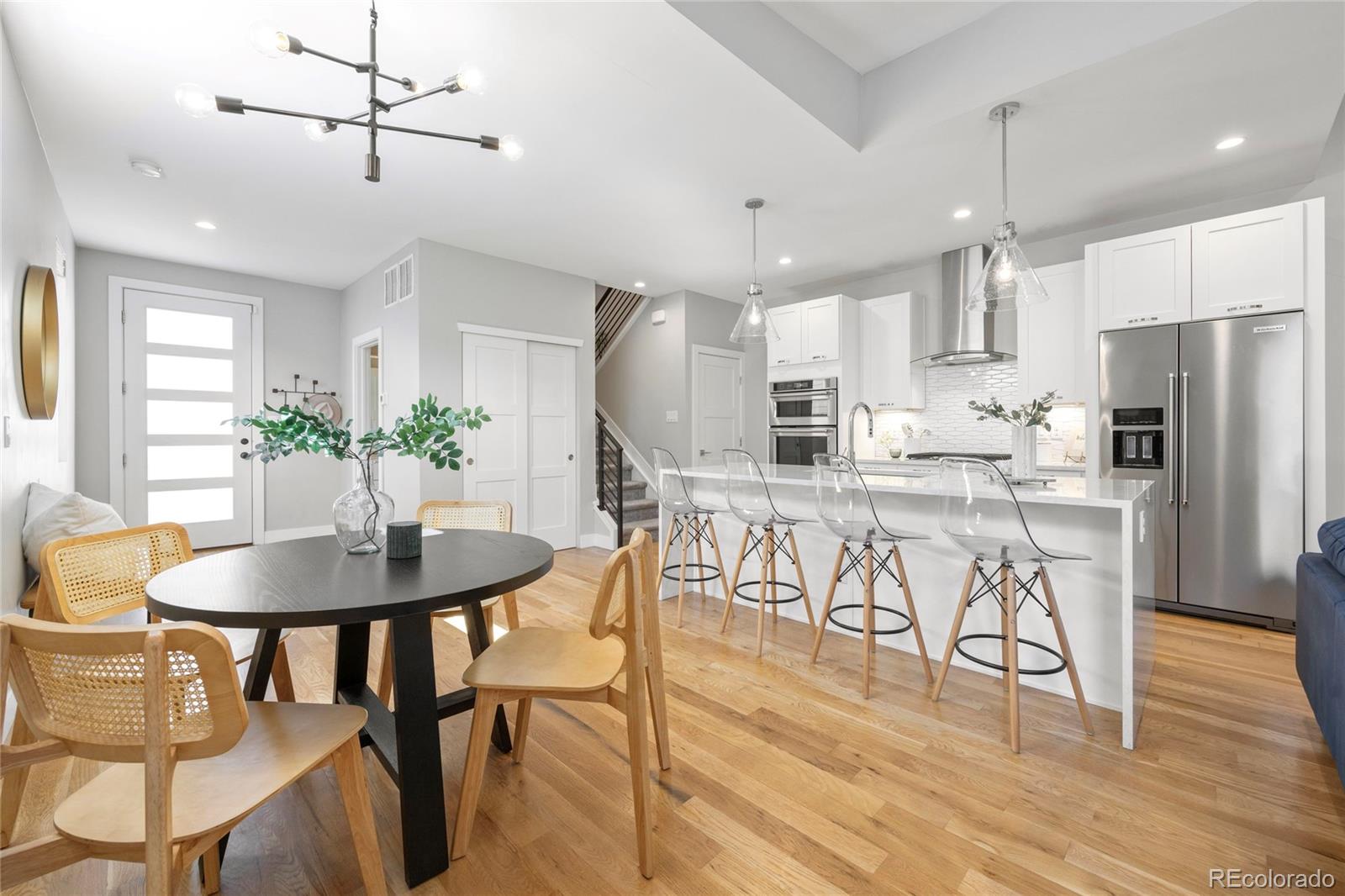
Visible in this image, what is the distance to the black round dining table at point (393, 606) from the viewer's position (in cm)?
123

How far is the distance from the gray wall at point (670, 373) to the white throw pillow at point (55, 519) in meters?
4.51

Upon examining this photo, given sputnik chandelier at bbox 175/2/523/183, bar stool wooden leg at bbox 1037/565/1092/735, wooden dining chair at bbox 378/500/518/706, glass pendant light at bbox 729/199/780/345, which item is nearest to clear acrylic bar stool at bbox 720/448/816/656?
glass pendant light at bbox 729/199/780/345

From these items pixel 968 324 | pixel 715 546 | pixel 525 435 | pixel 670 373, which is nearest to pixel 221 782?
pixel 715 546

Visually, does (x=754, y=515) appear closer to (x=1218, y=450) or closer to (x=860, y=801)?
(x=860, y=801)

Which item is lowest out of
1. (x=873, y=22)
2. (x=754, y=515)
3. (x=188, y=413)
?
(x=754, y=515)

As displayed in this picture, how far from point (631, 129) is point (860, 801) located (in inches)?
117

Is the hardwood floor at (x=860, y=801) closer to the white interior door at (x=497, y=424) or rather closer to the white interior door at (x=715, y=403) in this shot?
the white interior door at (x=497, y=424)

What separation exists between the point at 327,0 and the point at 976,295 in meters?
3.04

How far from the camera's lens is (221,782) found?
1.08 m

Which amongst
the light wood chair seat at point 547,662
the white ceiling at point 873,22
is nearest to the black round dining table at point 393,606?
the light wood chair seat at point 547,662

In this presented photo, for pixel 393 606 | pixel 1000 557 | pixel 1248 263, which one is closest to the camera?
pixel 393 606

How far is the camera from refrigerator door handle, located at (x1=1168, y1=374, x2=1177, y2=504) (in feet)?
11.2

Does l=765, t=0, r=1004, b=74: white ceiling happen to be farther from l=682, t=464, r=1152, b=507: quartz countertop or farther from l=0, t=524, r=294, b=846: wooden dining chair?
l=0, t=524, r=294, b=846: wooden dining chair

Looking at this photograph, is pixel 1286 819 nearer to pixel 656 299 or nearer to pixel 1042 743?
pixel 1042 743
